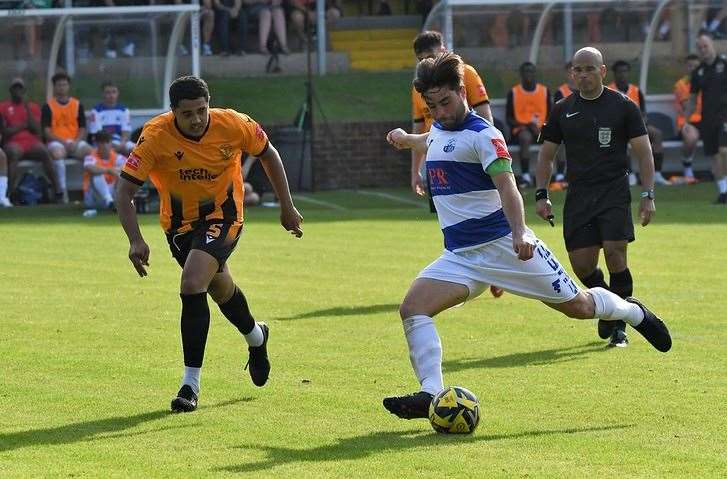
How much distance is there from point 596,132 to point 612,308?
2223 millimetres

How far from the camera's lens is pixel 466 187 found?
7.74 metres

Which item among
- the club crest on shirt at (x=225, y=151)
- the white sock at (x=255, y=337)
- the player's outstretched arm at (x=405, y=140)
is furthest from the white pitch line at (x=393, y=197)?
the club crest on shirt at (x=225, y=151)

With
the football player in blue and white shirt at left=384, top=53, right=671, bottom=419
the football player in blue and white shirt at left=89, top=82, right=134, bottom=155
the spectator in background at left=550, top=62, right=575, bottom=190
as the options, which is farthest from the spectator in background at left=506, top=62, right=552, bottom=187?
the football player in blue and white shirt at left=384, top=53, right=671, bottom=419

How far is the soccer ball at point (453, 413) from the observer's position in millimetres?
7223

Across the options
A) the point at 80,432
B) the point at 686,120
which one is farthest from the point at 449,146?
the point at 686,120

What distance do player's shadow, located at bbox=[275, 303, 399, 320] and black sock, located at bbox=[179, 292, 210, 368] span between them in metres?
3.53

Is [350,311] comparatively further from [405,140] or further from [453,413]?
[453,413]

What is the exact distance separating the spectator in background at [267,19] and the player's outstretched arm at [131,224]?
2133 cm

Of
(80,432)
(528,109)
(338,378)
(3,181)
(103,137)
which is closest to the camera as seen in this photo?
(80,432)

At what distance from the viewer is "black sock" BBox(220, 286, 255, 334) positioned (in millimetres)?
8773

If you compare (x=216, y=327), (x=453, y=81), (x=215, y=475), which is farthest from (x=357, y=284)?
(x=215, y=475)

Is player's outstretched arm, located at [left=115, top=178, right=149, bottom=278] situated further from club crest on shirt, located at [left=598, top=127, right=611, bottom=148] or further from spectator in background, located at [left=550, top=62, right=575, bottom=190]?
spectator in background, located at [left=550, top=62, right=575, bottom=190]

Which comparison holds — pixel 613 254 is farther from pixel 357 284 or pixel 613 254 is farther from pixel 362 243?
pixel 362 243

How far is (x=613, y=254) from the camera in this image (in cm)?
1015
